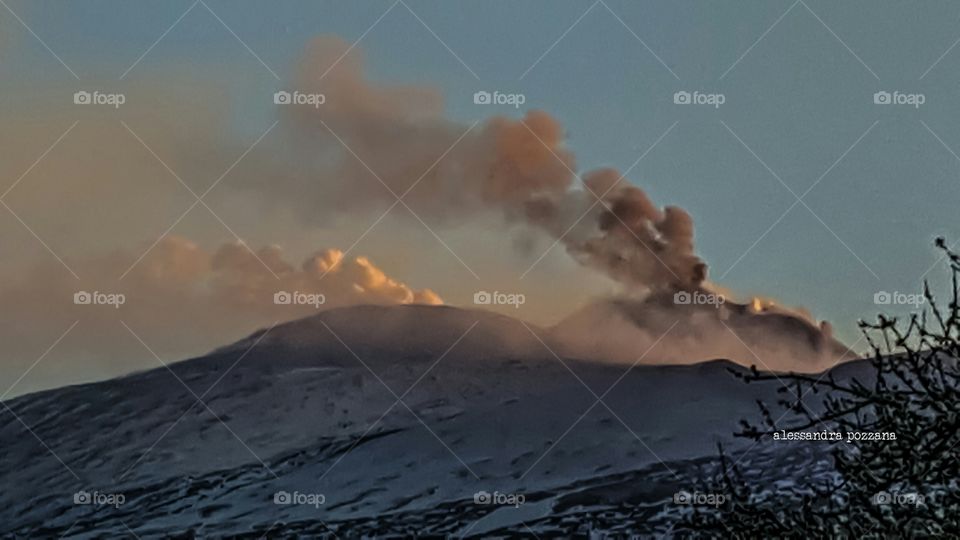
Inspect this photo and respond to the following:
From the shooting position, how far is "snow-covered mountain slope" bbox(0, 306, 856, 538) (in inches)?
343

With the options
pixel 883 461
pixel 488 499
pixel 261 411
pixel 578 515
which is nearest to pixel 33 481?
pixel 261 411

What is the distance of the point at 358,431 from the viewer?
9.17 metres

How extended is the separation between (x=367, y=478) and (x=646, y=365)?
218 cm

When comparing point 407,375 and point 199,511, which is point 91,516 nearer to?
point 199,511

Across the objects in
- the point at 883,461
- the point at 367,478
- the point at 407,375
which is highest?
the point at 407,375

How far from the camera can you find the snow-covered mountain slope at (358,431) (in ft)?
28.6

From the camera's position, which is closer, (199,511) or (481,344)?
(481,344)

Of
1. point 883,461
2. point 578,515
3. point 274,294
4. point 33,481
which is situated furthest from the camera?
point 578,515

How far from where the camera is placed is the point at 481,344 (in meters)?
8.68

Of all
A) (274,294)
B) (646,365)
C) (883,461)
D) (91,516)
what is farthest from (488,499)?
(883,461)

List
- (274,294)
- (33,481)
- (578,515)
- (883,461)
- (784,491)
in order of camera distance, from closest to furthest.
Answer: (883,461), (784,491), (274,294), (33,481), (578,515)

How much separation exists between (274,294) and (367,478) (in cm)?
164

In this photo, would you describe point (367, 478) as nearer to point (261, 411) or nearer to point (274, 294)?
point (261, 411)

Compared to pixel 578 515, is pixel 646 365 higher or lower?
higher
